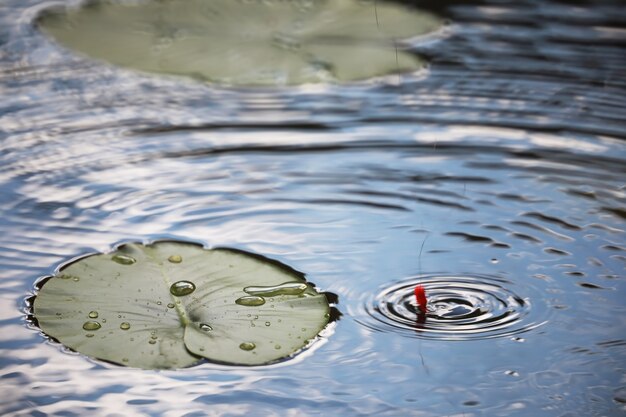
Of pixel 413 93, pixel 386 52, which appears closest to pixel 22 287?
pixel 413 93

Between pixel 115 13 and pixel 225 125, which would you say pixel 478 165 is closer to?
pixel 225 125

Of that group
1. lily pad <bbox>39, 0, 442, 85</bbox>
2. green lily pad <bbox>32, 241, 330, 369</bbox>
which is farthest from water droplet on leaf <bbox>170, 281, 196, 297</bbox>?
lily pad <bbox>39, 0, 442, 85</bbox>

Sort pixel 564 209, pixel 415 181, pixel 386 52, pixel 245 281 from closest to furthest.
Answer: pixel 245 281 < pixel 564 209 < pixel 415 181 < pixel 386 52

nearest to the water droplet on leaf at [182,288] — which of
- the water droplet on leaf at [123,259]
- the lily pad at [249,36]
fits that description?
the water droplet on leaf at [123,259]

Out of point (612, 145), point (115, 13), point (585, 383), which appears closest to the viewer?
point (585, 383)

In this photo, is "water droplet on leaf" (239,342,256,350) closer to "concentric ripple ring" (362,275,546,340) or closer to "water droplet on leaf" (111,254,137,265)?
"concentric ripple ring" (362,275,546,340)
